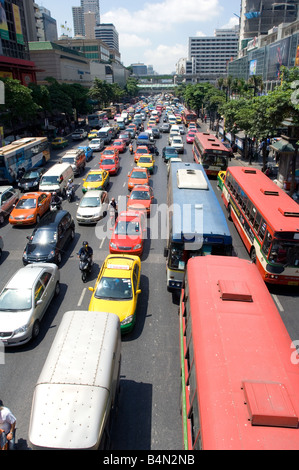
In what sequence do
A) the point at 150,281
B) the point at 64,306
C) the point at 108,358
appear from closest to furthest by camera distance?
the point at 108,358 < the point at 64,306 < the point at 150,281

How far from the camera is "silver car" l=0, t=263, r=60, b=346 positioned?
407 inches

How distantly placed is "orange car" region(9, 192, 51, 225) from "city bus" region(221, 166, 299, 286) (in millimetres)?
12344

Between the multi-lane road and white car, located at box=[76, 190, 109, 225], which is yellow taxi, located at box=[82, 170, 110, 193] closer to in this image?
white car, located at box=[76, 190, 109, 225]

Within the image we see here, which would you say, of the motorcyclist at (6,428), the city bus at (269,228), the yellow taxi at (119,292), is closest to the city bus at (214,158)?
the city bus at (269,228)

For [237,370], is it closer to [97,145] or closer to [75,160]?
[75,160]

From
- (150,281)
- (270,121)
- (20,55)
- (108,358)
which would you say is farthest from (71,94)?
(108,358)

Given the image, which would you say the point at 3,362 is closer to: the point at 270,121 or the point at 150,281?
the point at 150,281

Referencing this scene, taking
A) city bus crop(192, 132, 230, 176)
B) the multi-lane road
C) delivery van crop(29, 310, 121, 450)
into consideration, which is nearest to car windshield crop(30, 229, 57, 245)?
the multi-lane road

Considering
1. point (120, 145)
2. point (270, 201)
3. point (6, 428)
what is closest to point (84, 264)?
point (6, 428)

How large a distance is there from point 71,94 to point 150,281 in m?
58.4

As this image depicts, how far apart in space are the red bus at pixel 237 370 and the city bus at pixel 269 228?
4.33 m

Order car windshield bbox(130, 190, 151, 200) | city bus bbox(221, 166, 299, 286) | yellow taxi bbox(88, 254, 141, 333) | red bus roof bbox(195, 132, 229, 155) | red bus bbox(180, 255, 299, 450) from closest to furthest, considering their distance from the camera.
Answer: red bus bbox(180, 255, 299, 450), yellow taxi bbox(88, 254, 141, 333), city bus bbox(221, 166, 299, 286), car windshield bbox(130, 190, 151, 200), red bus roof bbox(195, 132, 229, 155)

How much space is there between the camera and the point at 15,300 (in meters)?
11.1

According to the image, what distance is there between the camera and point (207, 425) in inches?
201
